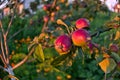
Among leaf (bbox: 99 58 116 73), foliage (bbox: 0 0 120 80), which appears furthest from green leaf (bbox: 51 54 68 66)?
leaf (bbox: 99 58 116 73)

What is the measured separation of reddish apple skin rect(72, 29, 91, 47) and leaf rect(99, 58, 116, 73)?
0.29 feet

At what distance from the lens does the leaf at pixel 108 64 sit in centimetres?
120

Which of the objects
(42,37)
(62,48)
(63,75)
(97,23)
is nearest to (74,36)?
(62,48)

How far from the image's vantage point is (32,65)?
4.08m

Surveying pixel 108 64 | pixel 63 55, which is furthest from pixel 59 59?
pixel 108 64

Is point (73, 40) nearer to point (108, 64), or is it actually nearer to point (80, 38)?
point (80, 38)

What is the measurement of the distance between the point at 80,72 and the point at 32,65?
54 cm

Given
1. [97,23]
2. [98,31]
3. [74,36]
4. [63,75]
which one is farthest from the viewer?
[97,23]

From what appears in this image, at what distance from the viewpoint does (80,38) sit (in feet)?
3.91

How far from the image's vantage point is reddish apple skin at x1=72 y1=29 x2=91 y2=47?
119 centimetres

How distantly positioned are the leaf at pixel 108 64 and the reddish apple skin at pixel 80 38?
89 mm

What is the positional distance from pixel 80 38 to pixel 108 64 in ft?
0.42

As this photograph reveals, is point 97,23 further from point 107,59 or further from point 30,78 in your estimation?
point 107,59

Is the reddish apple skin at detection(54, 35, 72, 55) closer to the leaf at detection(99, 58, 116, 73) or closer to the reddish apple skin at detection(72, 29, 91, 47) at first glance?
the reddish apple skin at detection(72, 29, 91, 47)
